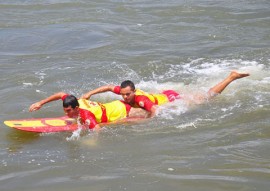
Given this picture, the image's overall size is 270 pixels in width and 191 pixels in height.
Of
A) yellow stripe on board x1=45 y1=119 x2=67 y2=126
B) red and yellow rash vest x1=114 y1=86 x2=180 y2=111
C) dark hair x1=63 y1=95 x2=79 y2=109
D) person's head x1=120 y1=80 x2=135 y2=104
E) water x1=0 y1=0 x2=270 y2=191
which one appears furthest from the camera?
red and yellow rash vest x1=114 y1=86 x2=180 y2=111

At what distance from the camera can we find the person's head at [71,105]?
6.61 meters

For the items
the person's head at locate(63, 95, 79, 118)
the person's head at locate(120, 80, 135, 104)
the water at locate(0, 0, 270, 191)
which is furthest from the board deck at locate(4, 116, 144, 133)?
the person's head at locate(120, 80, 135, 104)

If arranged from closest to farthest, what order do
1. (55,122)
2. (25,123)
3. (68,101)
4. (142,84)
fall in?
(68,101) → (25,123) → (55,122) → (142,84)

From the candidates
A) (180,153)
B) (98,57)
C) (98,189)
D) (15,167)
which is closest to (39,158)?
(15,167)

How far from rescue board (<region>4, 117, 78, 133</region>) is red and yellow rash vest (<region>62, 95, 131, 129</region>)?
0.22 m

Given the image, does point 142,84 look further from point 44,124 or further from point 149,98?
point 44,124

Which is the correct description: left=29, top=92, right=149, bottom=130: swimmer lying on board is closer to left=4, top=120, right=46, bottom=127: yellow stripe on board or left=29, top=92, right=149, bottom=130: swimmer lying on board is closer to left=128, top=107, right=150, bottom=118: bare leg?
left=128, top=107, right=150, bottom=118: bare leg

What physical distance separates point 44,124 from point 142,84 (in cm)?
279

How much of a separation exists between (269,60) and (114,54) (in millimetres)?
3505

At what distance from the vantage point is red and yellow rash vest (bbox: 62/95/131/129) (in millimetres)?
6977

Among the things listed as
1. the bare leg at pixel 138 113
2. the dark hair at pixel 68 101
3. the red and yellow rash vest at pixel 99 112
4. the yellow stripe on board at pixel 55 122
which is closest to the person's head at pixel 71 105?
the dark hair at pixel 68 101

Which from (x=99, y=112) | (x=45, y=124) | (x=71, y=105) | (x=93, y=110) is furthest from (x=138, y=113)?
(x=45, y=124)

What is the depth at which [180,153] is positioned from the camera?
19.7ft

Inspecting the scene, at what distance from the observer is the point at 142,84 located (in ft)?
30.7
